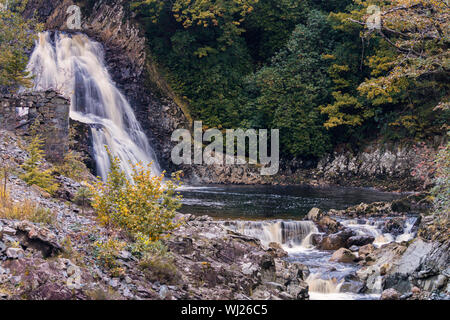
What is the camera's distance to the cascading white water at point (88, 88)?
2320 cm

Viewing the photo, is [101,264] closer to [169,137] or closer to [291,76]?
[169,137]

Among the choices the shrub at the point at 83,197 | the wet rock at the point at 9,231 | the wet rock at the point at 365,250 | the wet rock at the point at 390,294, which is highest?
the wet rock at the point at 9,231

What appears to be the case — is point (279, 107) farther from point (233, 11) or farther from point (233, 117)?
point (233, 11)

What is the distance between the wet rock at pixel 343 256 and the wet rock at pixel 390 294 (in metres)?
Answer: 3.12

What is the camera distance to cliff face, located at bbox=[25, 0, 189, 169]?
2670 cm

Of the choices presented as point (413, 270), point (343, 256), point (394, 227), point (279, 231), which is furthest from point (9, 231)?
point (394, 227)

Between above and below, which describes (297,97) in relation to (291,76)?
below

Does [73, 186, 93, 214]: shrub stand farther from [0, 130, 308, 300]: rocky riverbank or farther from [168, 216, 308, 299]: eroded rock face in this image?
[168, 216, 308, 299]: eroded rock face

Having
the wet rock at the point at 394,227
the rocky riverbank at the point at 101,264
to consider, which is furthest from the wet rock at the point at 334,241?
the rocky riverbank at the point at 101,264

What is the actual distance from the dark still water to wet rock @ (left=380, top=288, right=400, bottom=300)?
24.1 ft

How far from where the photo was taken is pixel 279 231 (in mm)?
14469

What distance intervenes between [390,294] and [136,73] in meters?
22.5

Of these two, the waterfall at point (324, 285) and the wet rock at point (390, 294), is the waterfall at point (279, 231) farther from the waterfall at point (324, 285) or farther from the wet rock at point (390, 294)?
the wet rock at point (390, 294)
